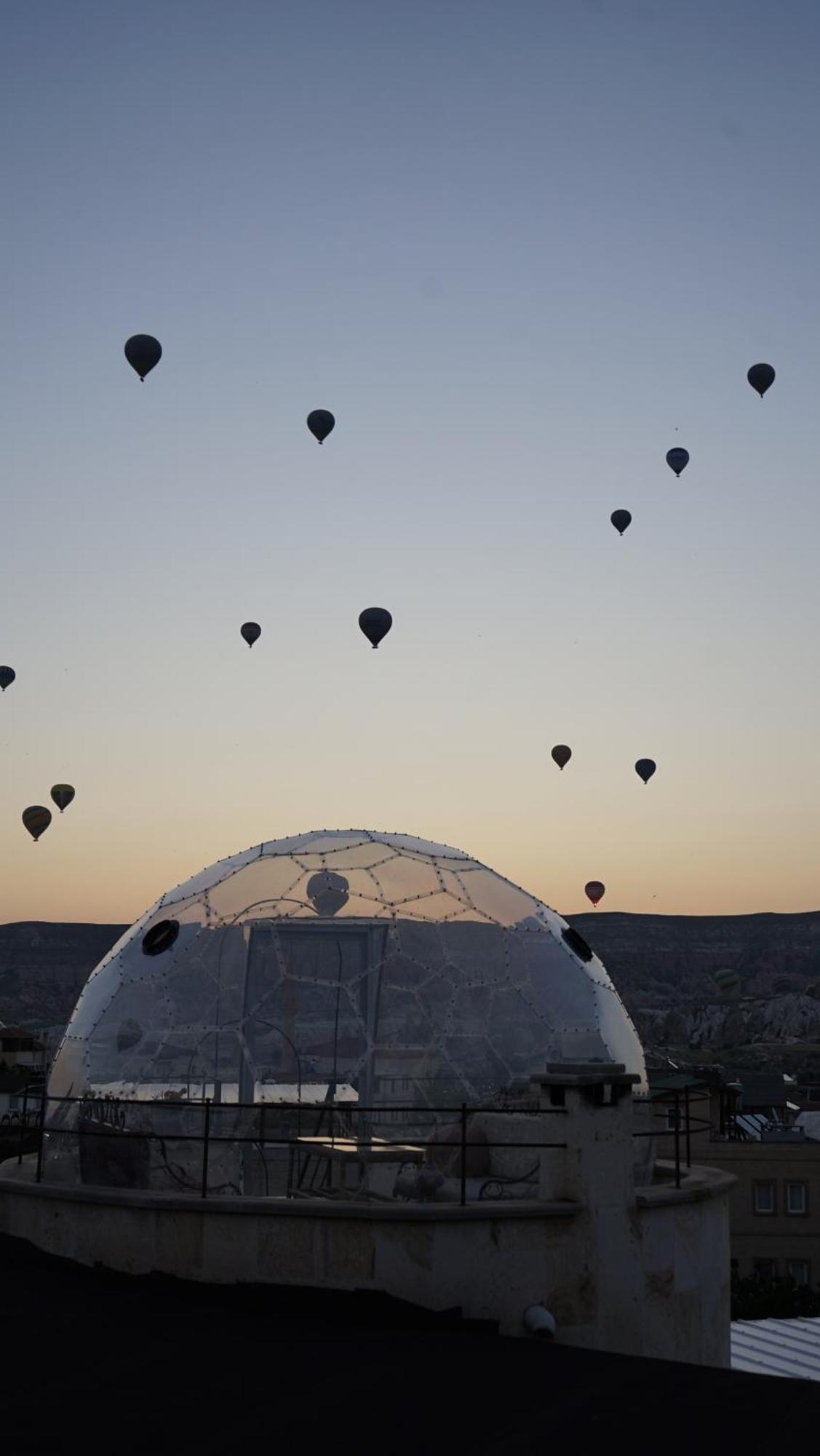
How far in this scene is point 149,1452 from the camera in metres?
7.77

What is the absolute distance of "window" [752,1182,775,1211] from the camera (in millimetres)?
61469

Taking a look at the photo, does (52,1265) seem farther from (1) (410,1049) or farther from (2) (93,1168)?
(1) (410,1049)

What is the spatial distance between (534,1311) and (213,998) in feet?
14.3

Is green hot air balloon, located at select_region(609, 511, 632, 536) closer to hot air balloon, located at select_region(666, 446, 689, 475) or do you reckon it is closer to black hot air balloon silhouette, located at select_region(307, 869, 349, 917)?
hot air balloon, located at select_region(666, 446, 689, 475)

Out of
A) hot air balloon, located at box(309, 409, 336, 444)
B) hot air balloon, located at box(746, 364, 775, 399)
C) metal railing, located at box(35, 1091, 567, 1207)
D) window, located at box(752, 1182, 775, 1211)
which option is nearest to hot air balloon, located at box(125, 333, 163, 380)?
hot air balloon, located at box(309, 409, 336, 444)

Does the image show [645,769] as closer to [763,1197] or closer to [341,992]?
[763,1197]

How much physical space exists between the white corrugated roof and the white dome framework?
5.31m

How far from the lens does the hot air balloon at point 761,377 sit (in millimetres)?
41844

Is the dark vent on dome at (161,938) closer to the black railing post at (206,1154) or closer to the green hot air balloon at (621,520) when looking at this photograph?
the black railing post at (206,1154)

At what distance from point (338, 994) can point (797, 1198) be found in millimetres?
53866

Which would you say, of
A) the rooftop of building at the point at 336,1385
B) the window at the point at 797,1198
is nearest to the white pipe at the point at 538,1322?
the rooftop of building at the point at 336,1385

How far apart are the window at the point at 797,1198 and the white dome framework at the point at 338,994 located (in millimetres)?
50524

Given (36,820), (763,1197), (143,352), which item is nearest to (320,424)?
(143,352)

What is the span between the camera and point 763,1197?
202ft
